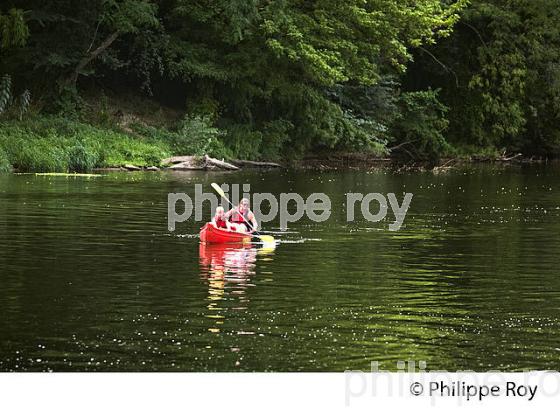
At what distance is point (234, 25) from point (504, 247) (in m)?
28.7

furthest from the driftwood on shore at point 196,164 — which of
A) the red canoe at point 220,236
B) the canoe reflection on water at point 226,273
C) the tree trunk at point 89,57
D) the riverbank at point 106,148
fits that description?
the canoe reflection on water at point 226,273

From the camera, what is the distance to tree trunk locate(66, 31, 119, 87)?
177ft

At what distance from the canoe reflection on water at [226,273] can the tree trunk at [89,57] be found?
91.8 feet

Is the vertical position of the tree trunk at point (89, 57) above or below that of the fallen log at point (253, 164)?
above

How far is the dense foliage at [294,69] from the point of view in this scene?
54.0m

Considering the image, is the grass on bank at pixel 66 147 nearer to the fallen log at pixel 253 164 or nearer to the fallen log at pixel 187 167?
the fallen log at pixel 187 167

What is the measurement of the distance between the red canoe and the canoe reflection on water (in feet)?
0.40

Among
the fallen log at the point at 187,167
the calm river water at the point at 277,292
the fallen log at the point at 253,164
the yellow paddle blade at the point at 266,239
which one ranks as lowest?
the calm river water at the point at 277,292

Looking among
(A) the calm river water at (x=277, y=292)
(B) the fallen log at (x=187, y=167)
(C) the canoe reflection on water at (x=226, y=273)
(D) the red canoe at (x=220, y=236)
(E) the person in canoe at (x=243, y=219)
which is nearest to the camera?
(A) the calm river water at (x=277, y=292)

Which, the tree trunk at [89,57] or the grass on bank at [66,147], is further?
the tree trunk at [89,57]

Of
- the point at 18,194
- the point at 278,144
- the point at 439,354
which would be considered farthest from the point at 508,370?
the point at 278,144

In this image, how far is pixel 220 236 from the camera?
27328 mm

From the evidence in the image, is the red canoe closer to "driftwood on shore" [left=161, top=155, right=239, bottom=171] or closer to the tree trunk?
"driftwood on shore" [left=161, top=155, right=239, bottom=171]

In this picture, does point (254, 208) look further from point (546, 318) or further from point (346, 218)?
point (546, 318)
